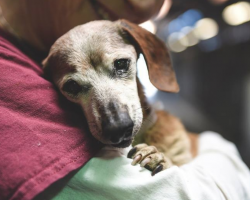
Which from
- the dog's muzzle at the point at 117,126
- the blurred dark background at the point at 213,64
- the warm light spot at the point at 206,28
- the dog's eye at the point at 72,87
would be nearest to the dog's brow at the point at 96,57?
the dog's eye at the point at 72,87

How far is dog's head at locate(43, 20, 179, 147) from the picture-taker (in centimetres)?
86

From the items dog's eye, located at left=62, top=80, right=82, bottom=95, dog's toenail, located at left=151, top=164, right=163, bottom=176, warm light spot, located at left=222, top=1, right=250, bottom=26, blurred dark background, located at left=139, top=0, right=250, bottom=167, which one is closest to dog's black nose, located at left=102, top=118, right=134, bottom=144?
dog's toenail, located at left=151, top=164, right=163, bottom=176

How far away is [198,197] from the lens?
2.40 ft

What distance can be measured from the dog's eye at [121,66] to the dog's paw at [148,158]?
11.9 inches

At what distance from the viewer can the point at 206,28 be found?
504 cm

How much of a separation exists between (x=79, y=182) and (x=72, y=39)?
0.55 meters

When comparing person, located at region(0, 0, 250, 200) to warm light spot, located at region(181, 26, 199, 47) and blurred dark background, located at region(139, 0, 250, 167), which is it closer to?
blurred dark background, located at region(139, 0, 250, 167)

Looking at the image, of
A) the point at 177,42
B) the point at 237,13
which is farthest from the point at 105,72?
the point at 177,42

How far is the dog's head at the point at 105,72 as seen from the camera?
86 centimetres

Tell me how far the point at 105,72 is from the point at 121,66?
70 millimetres

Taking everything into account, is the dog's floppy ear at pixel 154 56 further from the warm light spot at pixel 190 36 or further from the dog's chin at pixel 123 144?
the warm light spot at pixel 190 36

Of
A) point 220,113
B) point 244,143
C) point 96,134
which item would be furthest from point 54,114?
point 220,113

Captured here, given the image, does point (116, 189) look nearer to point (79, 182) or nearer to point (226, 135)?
point (79, 182)

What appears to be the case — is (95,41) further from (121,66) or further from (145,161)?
(145,161)
